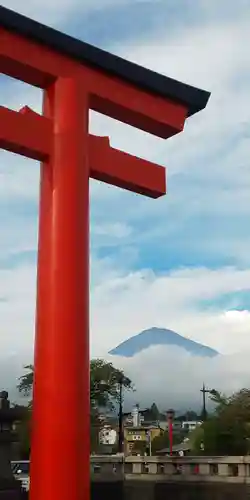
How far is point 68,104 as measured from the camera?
5.59 metres

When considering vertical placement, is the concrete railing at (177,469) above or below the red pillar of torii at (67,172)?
below

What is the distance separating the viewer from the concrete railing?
34.4 ft

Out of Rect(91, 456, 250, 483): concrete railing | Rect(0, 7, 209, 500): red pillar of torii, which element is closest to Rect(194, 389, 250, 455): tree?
Rect(91, 456, 250, 483): concrete railing

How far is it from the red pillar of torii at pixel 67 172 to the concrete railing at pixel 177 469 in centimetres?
638

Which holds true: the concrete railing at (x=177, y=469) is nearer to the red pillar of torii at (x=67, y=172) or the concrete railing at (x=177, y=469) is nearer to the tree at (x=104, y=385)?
the red pillar of torii at (x=67, y=172)

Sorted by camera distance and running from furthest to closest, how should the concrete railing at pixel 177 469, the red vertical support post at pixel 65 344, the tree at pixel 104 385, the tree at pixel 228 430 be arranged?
1. the tree at pixel 104 385
2. the tree at pixel 228 430
3. the concrete railing at pixel 177 469
4. the red vertical support post at pixel 65 344

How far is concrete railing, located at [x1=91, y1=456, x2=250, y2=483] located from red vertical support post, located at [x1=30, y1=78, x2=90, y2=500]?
6379mm

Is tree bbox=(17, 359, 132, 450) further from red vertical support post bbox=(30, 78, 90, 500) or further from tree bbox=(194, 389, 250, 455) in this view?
red vertical support post bbox=(30, 78, 90, 500)

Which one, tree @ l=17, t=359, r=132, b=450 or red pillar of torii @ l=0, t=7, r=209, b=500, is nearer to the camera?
red pillar of torii @ l=0, t=7, r=209, b=500

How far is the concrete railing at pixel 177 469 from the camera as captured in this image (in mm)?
10500

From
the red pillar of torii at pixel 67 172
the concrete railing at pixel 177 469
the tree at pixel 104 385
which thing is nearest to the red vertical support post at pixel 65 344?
the red pillar of torii at pixel 67 172

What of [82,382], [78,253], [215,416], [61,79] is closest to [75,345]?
[82,382]

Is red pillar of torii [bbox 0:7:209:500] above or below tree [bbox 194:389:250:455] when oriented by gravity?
above

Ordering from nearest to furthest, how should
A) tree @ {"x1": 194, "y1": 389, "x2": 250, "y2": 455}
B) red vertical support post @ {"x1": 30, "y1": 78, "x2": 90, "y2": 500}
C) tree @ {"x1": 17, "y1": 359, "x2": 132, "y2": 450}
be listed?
red vertical support post @ {"x1": 30, "y1": 78, "x2": 90, "y2": 500} → tree @ {"x1": 194, "y1": 389, "x2": 250, "y2": 455} → tree @ {"x1": 17, "y1": 359, "x2": 132, "y2": 450}
